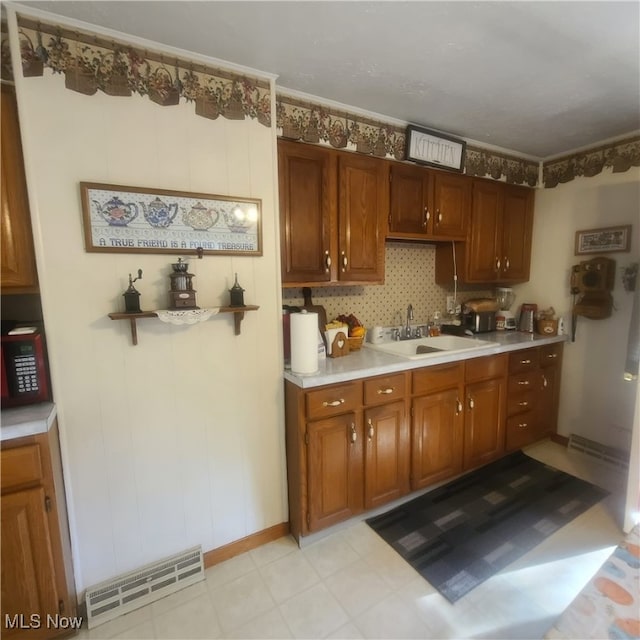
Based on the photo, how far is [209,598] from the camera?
5.09ft

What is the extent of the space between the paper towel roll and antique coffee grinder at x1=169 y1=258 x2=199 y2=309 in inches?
20.3

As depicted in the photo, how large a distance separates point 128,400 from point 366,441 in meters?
1.25

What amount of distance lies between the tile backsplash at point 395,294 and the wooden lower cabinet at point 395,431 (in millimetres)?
659

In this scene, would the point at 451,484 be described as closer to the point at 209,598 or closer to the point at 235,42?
the point at 209,598

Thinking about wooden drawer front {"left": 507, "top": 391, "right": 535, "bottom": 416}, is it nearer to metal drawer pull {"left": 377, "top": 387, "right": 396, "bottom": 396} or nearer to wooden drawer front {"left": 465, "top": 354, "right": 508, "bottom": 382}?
wooden drawer front {"left": 465, "top": 354, "right": 508, "bottom": 382}

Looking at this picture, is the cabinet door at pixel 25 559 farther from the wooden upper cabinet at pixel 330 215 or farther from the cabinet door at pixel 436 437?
the cabinet door at pixel 436 437

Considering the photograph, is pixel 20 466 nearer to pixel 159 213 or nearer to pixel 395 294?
pixel 159 213

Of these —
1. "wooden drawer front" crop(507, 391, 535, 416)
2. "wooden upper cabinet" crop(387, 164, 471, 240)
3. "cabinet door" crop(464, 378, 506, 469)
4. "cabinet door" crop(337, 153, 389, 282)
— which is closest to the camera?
"cabinet door" crop(337, 153, 389, 282)

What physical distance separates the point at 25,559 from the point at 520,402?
3039 mm

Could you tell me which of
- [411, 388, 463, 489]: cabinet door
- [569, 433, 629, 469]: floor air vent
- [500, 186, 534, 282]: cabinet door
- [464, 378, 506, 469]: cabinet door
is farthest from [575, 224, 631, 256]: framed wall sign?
[411, 388, 463, 489]: cabinet door

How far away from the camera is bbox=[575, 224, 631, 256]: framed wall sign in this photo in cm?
246

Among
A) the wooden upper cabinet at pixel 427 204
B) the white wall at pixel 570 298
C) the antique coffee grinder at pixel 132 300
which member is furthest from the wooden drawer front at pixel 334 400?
the white wall at pixel 570 298

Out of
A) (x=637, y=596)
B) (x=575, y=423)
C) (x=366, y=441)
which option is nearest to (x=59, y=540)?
(x=366, y=441)

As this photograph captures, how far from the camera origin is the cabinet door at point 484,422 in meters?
2.33
